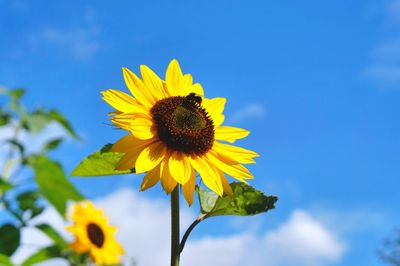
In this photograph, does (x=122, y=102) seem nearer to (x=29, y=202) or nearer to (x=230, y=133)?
(x=230, y=133)

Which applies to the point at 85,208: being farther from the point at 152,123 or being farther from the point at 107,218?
the point at 152,123

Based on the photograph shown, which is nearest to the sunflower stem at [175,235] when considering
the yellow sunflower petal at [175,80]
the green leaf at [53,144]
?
the yellow sunflower petal at [175,80]

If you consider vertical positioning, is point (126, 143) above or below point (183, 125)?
below

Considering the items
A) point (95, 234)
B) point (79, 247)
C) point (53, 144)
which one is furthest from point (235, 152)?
point (95, 234)

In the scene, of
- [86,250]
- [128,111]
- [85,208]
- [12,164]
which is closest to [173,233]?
[128,111]

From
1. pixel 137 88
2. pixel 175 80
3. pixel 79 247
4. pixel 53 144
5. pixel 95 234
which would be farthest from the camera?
→ pixel 95 234

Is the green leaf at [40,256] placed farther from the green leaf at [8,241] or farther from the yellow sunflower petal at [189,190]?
the yellow sunflower petal at [189,190]
